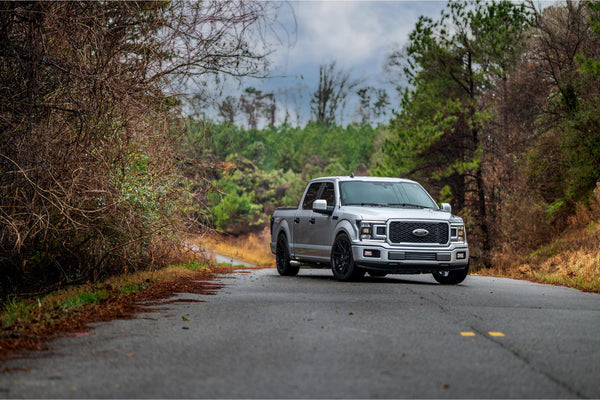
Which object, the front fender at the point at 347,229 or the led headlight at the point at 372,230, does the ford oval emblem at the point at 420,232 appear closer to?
the led headlight at the point at 372,230

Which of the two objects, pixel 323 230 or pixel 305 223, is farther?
pixel 305 223

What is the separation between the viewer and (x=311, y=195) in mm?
17156

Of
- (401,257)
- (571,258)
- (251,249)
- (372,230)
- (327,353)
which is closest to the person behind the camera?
(327,353)

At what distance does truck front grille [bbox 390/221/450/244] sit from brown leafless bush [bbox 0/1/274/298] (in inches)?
157

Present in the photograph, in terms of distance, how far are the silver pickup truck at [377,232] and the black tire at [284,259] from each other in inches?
17.3

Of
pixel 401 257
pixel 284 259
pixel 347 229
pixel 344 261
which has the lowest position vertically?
pixel 284 259

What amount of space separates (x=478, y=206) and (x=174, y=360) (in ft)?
94.9

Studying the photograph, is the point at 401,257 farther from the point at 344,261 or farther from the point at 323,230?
the point at 323,230

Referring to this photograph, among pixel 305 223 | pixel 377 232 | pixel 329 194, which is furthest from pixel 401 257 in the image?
pixel 305 223

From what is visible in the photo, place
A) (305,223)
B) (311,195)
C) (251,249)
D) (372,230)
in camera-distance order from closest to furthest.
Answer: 1. (372,230)
2. (305,223)
3. (311,195)
4. (251,249)

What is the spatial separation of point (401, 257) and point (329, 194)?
9.34 feet

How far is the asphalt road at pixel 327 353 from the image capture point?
5492 millimetres

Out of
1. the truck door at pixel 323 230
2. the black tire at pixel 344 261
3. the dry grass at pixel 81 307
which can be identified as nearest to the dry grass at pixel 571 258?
the black tire at pixel 344 261

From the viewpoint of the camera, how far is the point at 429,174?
3534 centimetres
